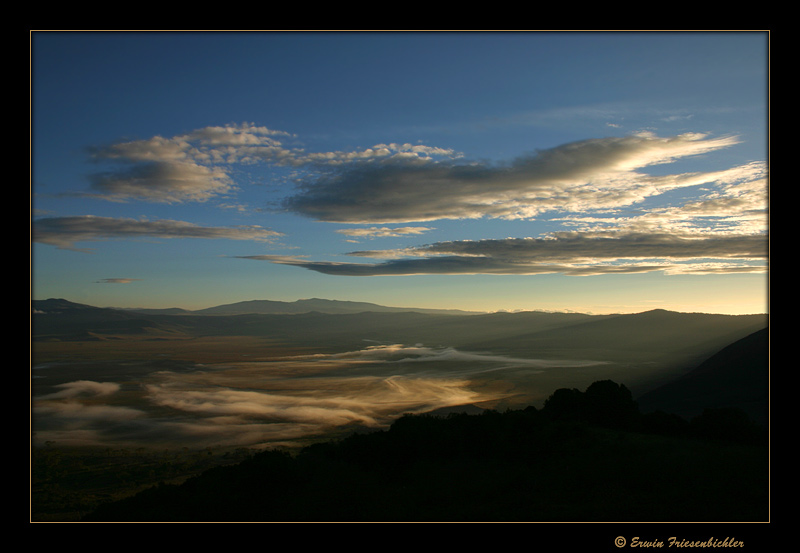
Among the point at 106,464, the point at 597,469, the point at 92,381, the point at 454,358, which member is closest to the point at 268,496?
the point at 597,469

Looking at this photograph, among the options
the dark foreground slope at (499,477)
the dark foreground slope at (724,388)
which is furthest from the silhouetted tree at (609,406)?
the dark foreground slope at (724,388)

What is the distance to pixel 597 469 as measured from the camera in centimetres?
1914

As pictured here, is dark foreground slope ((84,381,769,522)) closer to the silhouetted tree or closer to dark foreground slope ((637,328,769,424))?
the silhouetted tree

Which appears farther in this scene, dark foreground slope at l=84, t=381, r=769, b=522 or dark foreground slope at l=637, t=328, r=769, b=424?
dark foreground slope at l=637, t=328, r=769, b=424

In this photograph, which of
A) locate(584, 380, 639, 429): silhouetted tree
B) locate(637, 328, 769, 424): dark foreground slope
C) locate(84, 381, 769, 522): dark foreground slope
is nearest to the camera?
locate(84, 381, 769, 522): dark foreground slope

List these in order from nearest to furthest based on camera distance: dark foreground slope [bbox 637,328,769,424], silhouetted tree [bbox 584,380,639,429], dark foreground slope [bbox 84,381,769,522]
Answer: dark foreground slope [bbox 84,381,769,522] < silhouetted tree [bbox 584,380,639,429] < dark foreground slope [bbox 637,328,769,424]

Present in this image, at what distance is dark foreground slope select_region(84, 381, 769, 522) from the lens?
15.9m

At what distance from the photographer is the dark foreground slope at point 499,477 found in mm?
15891

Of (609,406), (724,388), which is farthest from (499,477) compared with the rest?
(724,388)

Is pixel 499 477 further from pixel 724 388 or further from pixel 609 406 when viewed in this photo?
pixel 724 388

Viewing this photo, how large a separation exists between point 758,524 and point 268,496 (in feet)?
61.1

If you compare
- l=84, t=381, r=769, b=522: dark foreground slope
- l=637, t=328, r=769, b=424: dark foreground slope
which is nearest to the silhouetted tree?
l=84, t=381, r=769, b=522: dark foreground slope

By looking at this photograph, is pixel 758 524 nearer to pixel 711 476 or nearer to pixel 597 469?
pixel 711 476

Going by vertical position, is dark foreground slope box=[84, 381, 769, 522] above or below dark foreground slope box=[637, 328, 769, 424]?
above
